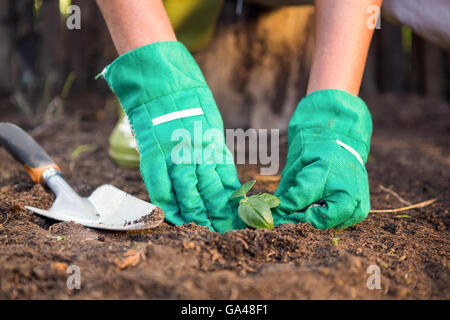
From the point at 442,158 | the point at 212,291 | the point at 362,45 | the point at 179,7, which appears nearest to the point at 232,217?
the point at 212,291

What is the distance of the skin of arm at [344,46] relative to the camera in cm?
110

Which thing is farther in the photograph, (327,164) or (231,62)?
(231,62)

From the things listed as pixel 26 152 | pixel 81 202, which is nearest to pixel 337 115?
pixel 81 202

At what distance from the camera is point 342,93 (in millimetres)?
1080

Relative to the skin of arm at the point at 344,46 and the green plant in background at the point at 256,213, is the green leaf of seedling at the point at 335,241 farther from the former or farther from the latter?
the skin of arm at the point at 344,46

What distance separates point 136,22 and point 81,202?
0.49m

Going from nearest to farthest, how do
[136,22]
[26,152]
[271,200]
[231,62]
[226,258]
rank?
[226,258], [271,200], [136,22], [26,152], [231,62]

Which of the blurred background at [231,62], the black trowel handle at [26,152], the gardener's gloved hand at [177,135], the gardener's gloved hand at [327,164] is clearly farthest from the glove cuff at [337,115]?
the blurred background at [231,62]

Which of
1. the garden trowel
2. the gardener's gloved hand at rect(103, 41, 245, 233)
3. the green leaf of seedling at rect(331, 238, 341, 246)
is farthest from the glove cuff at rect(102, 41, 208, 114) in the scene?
the green leaf of seedling at rect(331, 238, 341, 246)

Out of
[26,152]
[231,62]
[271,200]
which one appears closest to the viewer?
[271,200]

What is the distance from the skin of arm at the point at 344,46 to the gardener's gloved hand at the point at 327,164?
4 cm

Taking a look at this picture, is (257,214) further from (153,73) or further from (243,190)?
(153,73)

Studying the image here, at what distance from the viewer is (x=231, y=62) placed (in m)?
2.05
